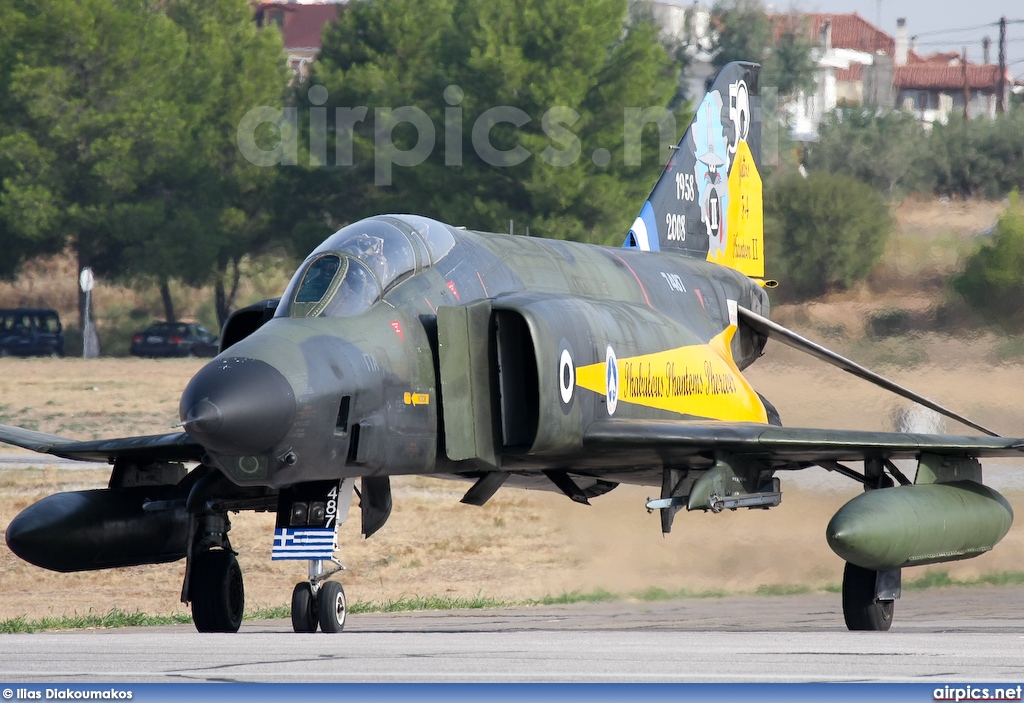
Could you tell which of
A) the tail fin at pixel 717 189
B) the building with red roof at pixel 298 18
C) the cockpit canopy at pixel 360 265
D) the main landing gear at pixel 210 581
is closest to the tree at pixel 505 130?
the tail fin at pixel 717 189

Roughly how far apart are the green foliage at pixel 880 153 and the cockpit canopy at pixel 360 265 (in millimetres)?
43532

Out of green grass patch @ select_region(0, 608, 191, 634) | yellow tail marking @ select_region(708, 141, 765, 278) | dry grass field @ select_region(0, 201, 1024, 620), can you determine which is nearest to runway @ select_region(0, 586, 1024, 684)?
green grass patch @ select_region(0, 608, 191, 634)

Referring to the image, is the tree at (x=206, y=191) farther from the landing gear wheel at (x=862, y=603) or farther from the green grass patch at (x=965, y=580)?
the landing gear wheel at (x=862, y=603)

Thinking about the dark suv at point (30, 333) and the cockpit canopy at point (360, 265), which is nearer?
the cockpit canopy at point (360, 265)

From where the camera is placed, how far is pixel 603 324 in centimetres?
1325

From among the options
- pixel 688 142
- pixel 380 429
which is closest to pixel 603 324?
pixel 380 429

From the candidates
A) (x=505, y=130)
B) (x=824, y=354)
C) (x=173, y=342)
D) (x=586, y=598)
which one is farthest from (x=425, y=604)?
(x=173, y=342)

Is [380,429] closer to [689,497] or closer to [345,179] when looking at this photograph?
[689,497]

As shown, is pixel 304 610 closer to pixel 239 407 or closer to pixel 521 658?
pixel 239 407

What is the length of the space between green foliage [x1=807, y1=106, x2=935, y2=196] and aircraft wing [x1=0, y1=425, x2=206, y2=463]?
42.9 m

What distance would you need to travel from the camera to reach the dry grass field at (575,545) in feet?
64.5

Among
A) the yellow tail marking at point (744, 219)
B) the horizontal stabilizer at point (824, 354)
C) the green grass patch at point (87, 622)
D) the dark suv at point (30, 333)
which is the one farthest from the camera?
the dark suv at point (30, 333)

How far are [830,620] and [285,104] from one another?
4789 centimetres

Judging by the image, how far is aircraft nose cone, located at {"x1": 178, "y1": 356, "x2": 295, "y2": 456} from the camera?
1014 cm
